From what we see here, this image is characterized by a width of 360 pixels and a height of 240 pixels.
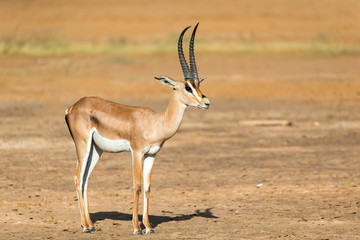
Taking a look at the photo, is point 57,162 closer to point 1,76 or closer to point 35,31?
point 1,76

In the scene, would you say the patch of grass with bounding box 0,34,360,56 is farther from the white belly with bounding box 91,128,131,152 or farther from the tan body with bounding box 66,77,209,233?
the white belly with bounding box 91,128,131,152

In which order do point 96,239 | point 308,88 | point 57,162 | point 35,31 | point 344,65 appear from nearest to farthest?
point 96,239 < point 57,162 < point 308,88 < point 344,65 < point 35,31

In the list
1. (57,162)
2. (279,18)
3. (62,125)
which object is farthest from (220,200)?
(279,18)

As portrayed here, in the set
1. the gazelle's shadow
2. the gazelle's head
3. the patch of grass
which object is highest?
the patch of grass

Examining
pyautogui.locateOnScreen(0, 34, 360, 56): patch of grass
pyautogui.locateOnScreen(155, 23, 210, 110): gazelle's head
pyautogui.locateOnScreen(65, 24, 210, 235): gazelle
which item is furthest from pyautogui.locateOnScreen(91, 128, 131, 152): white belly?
pyautogui.locateOnScreen(0, 34, 360, 56): patch of grass

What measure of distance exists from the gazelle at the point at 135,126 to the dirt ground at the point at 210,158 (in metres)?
0.70

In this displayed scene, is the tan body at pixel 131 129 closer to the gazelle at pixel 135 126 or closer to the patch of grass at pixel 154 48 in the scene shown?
the gazelle at pixel 135 126

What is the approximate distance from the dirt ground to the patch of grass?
3.63m

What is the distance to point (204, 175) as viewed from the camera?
13953 millimetres

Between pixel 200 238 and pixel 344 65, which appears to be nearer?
pixel 200 238

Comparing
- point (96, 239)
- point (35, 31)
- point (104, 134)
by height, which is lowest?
point (96, 239)

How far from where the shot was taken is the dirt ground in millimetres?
10492

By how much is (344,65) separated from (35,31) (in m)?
22.6

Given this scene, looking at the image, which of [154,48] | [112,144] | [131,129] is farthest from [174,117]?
[154,48]
